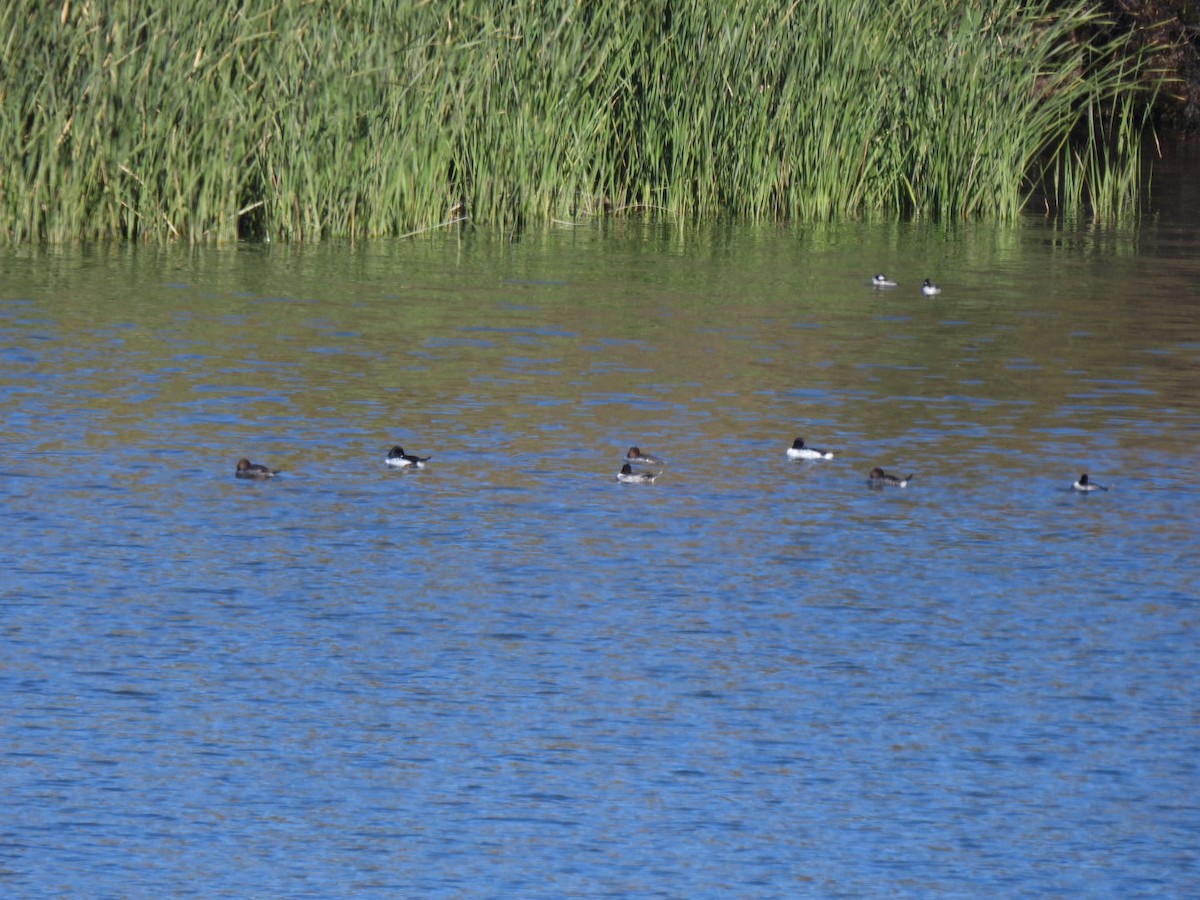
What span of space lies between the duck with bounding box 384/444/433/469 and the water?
0.12 meters

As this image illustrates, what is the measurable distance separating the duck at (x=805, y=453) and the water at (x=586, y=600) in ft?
0.17

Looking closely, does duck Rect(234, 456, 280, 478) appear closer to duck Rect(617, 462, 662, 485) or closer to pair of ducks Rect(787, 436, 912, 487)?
duck Rect(617, 462, 662, 485)

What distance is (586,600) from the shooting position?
914 centimetres

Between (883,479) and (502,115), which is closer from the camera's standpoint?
(883,479)

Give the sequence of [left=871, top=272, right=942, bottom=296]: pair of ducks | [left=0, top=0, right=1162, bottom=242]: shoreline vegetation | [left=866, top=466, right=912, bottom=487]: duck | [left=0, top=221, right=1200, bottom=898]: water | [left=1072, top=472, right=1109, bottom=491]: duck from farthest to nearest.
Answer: [left=871, top=272, right=942, bottom=296]: pair of ducks
[left=0, top=0, right=1162, bottom=242]: shoreline vegetation
[left=866, top=466, right=912, bottom=487]: duck
[left=1072, top=472, right=1109, bottom=491]: duck
[left=0, top=221, right=1200, bottom=898]: water

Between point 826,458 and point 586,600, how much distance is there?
9.94ft

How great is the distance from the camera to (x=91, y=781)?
7023mm

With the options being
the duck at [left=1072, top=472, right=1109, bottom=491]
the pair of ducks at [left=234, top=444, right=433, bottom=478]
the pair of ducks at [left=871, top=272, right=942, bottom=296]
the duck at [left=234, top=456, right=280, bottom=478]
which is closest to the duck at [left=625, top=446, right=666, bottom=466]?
the pair of ducks at [left=234, top=444, right=433, bottom=478]

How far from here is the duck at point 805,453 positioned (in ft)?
38.8

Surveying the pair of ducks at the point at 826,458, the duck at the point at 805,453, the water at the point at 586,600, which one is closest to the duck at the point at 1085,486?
the water at the point at 586,600

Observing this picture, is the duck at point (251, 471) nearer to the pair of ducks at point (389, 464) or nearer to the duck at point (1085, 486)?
the pair of ducks at point (389, 464)

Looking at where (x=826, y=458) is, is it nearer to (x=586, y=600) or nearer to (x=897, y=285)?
(x=586, y=600)

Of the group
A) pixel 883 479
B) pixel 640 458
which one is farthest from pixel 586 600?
pixel 883 479

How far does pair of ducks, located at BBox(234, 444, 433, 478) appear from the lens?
36.8ft
